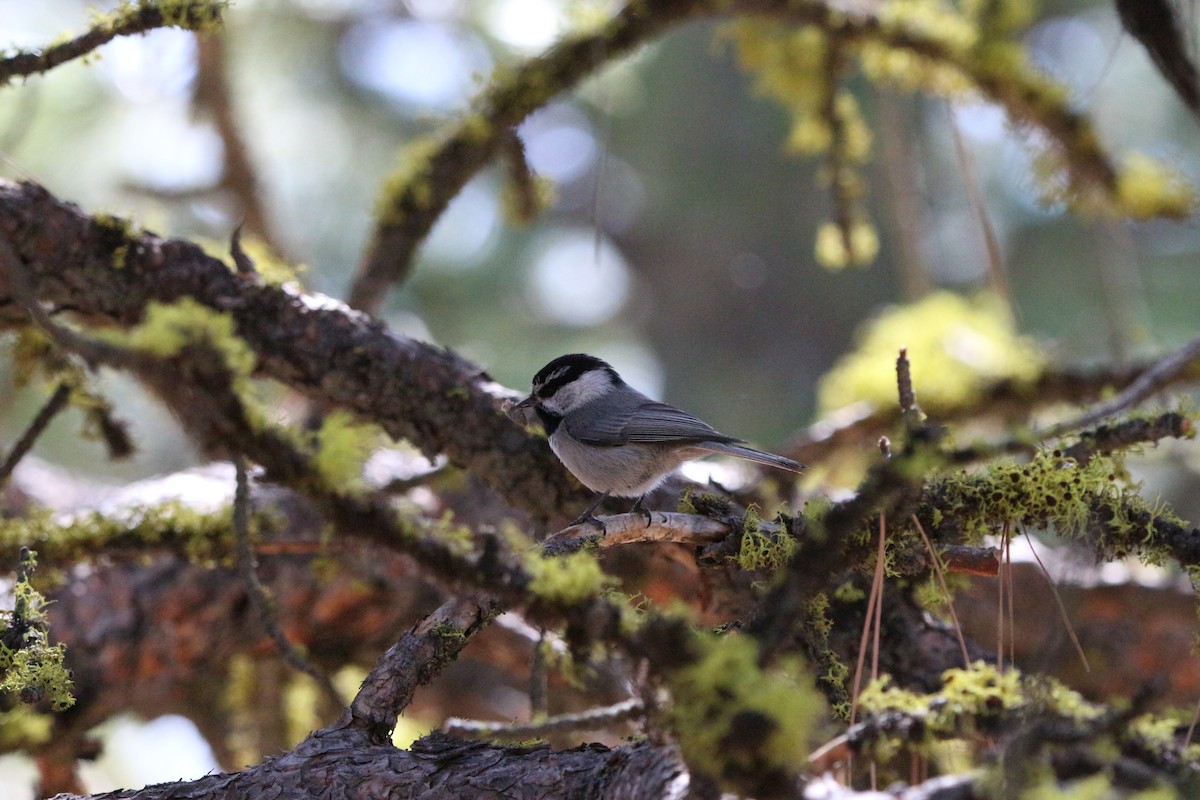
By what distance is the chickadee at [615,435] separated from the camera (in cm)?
287

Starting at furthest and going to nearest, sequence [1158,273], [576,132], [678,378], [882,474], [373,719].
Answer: [678,378]
[576,132]
[1158,273]
[373,719]
[882,474]

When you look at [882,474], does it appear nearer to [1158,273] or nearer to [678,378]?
[1158,273]

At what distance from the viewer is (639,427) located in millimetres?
3125

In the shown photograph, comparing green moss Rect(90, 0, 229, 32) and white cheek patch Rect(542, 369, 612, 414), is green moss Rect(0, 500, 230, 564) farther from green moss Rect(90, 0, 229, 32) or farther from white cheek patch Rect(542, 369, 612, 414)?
green moss Rect(90, 0, 229, 32)

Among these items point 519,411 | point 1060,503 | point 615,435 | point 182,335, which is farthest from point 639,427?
point 182,335

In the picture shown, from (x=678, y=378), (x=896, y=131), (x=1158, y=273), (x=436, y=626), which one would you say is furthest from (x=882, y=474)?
(x=678, y=378)

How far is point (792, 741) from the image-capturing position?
44.6 inches

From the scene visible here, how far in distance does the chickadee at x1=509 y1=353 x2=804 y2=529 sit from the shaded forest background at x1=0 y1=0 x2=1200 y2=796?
4.7 inches

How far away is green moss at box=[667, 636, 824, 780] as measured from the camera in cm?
113

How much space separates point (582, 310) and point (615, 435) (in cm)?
820

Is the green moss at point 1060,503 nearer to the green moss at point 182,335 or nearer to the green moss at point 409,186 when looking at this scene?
the green moss at point 182,335

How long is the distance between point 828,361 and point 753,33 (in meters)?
7.27

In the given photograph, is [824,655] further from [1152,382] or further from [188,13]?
[188,13]

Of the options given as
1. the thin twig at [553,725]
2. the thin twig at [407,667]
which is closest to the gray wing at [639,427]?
the thin twig at [407,667]
